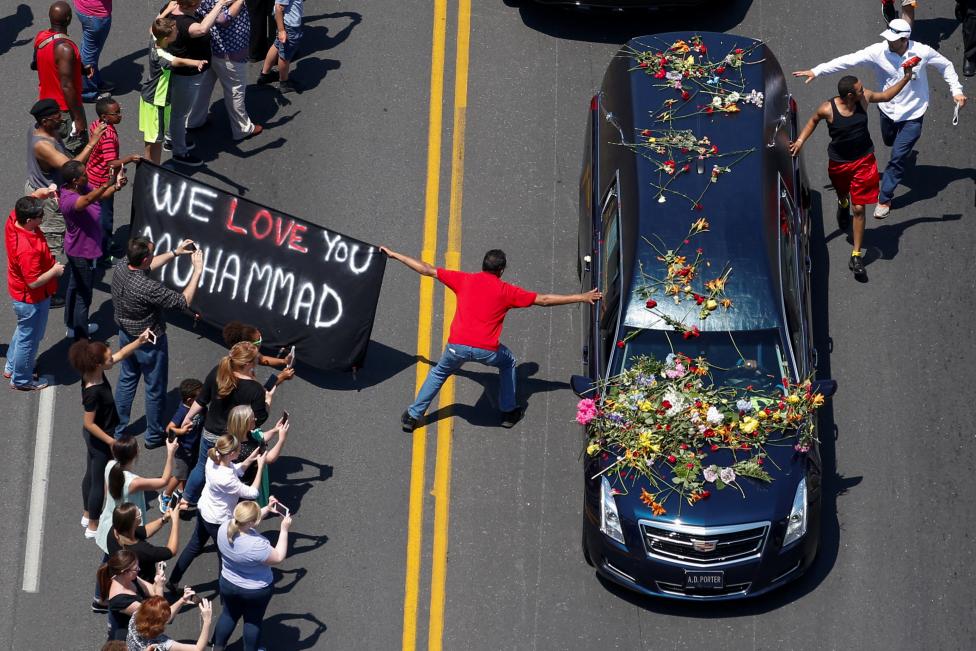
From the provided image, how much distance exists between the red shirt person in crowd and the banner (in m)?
1.09

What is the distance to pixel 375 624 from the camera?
46.9ft

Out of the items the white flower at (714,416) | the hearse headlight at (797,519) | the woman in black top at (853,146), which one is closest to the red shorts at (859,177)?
the woman in black top at (853,146)

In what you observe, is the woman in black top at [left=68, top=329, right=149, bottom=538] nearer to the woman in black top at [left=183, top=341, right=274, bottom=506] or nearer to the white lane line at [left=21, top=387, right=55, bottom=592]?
the white lane line at [left=21, top=387, right=55, bottom=592]

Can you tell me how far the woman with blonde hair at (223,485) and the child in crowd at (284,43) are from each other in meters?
5.57

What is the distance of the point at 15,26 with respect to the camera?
1847 cm

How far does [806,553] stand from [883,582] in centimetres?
95

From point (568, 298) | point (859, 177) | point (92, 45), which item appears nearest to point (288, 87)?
point (92, 45)

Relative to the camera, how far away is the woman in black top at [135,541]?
12.8 meters

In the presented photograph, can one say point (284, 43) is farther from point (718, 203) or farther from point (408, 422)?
point (718, 203)

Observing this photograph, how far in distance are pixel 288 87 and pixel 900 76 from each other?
6.52 metres

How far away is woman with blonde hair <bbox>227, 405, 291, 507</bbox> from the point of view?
1338cm

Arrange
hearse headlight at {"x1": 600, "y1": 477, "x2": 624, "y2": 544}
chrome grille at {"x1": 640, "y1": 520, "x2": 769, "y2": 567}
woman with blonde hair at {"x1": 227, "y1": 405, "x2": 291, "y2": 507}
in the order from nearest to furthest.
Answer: woman with blonde hair at {"x1": 227, "y1": 405, "x2": 291, "y2": 507}, chrome grille at {"x1": 640, "y1": 520, "x2": 769, "y2": 567}, hearse headlight at {"x1": 600, "y1": 477, "x2": 624, "y2": 544}

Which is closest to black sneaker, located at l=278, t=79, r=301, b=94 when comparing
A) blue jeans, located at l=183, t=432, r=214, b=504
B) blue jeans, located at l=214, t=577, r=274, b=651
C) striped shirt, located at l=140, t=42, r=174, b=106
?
striped shirt, located at l=140, t=42, r=174, b=106

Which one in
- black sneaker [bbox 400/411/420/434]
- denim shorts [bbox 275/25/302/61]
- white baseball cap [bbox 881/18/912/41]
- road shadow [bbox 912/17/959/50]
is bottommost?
black sneaker [bbox 400/411/420/434]
